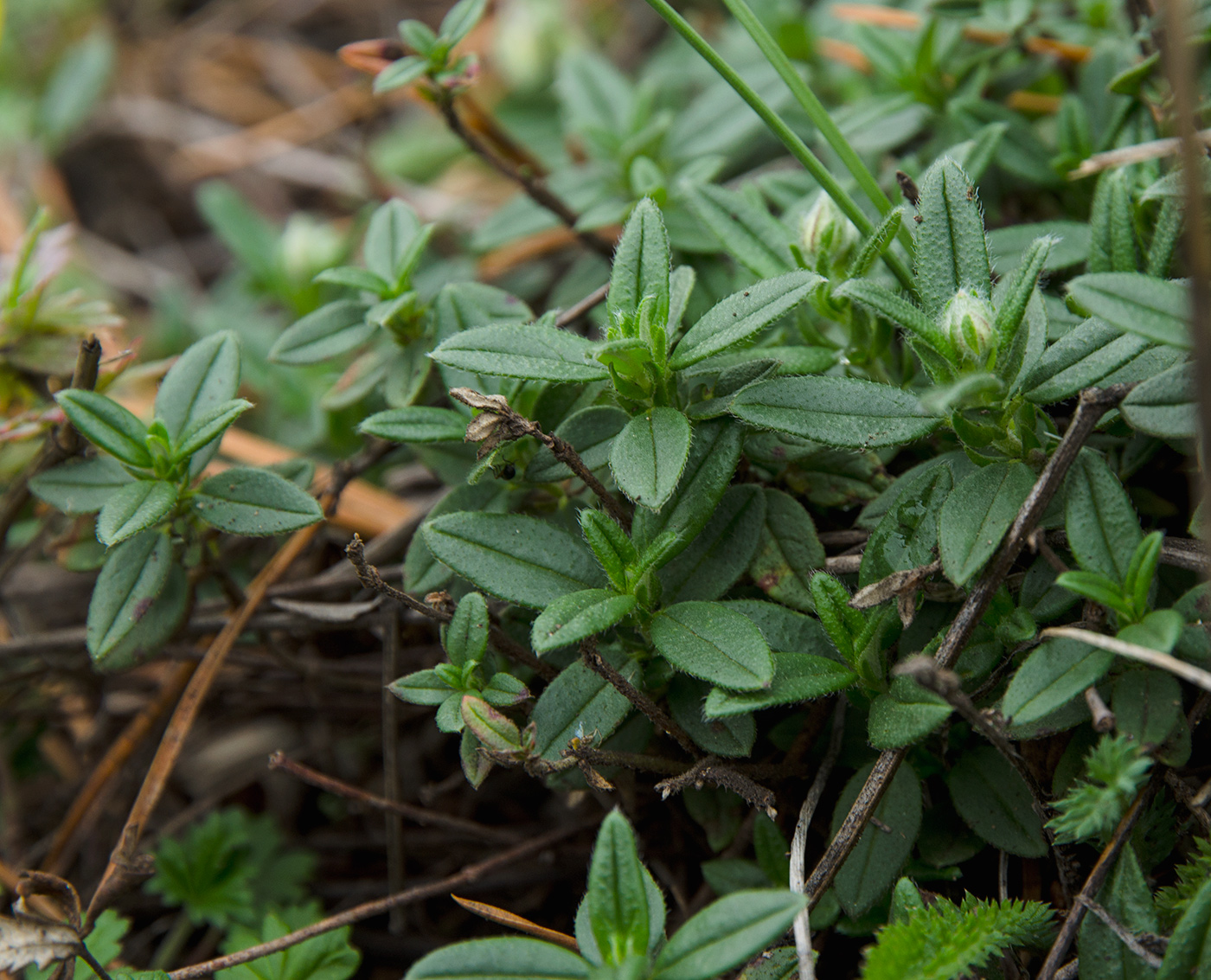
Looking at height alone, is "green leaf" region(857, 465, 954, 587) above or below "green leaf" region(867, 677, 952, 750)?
above

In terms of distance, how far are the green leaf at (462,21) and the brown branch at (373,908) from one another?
1959mm

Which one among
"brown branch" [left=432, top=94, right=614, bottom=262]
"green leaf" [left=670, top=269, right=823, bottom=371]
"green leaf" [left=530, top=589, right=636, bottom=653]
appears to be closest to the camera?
"green leaf" [left=530, top=589, right=636, bottom=653]

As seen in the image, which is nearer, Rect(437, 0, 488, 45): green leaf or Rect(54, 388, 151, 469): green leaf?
Rect(54, 388, 151, 469): green leaf

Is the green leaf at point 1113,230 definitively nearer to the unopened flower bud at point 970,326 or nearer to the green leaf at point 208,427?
the unopened flower bud at point 970,326

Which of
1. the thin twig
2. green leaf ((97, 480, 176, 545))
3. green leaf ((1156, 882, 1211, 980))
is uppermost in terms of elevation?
green leaf ((97, 480, 176, 545))

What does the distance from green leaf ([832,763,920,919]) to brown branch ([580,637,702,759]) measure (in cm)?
35

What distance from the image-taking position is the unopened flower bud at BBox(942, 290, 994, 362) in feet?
5.76

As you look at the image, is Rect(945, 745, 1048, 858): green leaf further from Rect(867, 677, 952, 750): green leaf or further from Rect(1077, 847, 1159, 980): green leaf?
Rect(867, 677, 952, 750): green leaf

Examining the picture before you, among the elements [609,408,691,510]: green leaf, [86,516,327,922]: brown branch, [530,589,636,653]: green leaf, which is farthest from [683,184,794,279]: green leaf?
[86,516,327,922]: brown branch

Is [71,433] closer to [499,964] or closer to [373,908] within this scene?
[373,908]

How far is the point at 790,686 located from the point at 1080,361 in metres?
0.80

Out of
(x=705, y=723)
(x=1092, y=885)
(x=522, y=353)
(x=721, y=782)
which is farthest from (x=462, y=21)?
(x=1092, y=885)

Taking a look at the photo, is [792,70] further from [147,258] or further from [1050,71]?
[147,258]

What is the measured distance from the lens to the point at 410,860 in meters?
2.82
